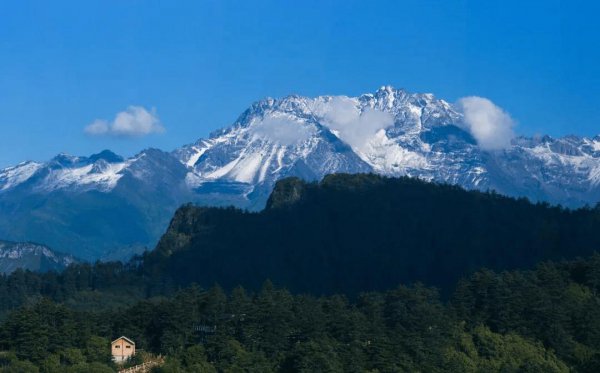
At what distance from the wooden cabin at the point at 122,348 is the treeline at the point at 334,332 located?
2.59ft

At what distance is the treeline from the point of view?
89.3 metres

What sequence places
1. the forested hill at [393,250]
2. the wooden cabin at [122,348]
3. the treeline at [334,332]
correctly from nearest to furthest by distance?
the treeline at [334,332], the wooden cabin at [122,348], the forested hill at [393,250]

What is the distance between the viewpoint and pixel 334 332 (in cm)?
9538

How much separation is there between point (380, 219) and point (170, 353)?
10961 cm

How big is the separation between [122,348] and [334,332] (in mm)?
17103

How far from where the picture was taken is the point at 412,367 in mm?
90062

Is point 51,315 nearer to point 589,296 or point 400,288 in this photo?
point 400,288

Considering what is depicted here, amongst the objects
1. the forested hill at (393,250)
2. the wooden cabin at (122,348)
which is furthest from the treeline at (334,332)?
the forested hill at (393,250)

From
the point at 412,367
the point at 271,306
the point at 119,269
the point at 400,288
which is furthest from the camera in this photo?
the point at 119,269

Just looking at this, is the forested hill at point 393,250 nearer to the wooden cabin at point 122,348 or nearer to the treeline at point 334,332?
the treeline at point 334,332

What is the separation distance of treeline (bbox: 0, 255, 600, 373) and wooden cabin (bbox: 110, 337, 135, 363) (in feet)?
2.59

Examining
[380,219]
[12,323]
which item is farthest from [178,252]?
[12,323]

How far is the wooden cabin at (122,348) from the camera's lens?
9241cm

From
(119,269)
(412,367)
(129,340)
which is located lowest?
(412,367)
